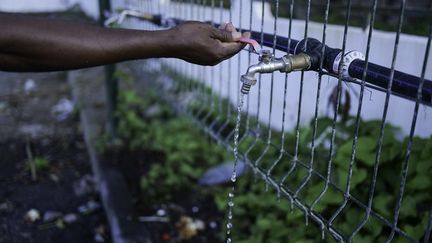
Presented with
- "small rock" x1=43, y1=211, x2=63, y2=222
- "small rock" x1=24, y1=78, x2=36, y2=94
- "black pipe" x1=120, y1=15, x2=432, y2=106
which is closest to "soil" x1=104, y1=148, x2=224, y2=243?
"small rock" x1=43, y1=211, x2=63, y2=222

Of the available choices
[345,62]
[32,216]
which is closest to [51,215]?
[32,216]

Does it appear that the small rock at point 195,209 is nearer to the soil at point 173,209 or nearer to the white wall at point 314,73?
the soil at point 173,209

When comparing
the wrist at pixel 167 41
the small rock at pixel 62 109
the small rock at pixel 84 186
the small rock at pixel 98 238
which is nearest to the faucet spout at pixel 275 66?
the wrist at pixel 167 41

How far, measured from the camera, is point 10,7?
31.0ft

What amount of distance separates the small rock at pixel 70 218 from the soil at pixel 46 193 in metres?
0.02

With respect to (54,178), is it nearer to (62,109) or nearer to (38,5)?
(62,109)

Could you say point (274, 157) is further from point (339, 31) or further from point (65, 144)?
point (65, 144)

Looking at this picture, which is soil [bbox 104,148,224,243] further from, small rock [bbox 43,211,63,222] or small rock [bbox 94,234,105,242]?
small rock [bbox 43,211,63,222]

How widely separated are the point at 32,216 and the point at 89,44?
195 cm

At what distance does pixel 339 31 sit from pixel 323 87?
1.33ft

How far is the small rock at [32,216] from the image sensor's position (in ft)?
8.94

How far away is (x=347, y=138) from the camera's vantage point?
225cm

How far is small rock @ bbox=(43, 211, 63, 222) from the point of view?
2.73m

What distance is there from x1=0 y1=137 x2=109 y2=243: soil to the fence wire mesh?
972 mm
